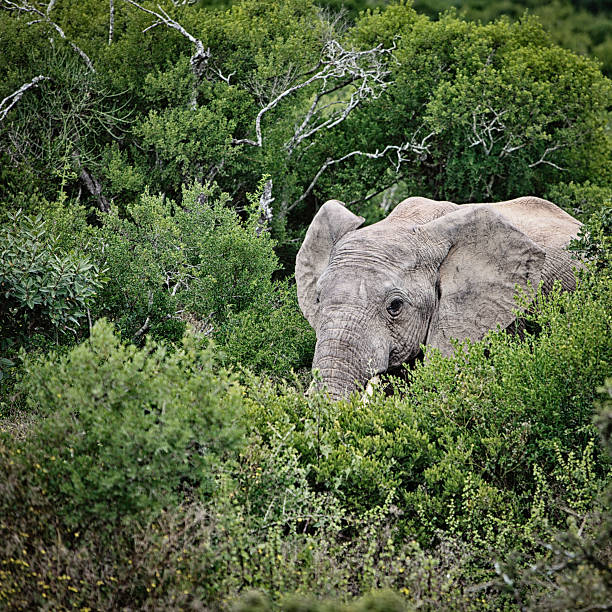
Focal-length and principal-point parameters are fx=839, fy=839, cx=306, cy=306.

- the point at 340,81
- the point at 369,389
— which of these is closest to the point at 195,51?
the point at 340,81

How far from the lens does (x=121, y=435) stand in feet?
15.3

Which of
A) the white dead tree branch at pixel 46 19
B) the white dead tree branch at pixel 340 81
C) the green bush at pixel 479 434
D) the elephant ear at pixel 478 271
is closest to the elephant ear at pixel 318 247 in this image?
the elephant ear at pixel 478 271

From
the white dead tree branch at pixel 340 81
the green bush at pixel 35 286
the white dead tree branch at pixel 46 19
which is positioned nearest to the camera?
the green bush at pixel 35 286

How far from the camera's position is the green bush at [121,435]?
464 centimetres

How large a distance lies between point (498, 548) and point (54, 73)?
32.9ft

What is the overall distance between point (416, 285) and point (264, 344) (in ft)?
6.43

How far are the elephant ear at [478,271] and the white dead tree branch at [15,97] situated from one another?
265 inches

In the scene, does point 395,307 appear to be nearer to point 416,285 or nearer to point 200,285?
point 416,285

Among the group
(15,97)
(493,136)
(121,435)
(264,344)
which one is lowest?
(264,344)

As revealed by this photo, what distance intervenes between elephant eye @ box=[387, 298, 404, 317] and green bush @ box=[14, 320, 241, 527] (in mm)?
3117

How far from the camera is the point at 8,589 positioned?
436 centimetres

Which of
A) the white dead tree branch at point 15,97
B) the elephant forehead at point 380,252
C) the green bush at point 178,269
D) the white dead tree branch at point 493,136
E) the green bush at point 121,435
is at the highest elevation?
the green bush at point 121,435

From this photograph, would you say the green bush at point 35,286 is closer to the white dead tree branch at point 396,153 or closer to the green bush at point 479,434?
the green bush at point 479,434

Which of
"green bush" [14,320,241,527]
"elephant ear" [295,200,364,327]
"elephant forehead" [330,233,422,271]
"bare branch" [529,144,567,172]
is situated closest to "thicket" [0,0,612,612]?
"green bush" [14,320,241,527]
